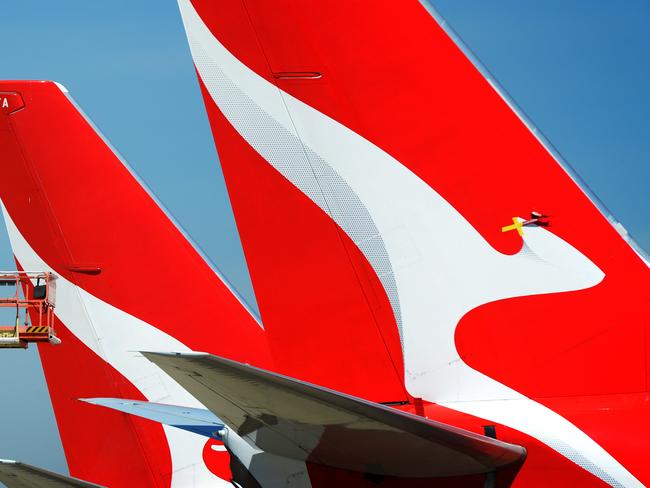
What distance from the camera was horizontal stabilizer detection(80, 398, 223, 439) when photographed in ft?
27.2

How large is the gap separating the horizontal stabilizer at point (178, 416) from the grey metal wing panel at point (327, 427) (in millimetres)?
1607

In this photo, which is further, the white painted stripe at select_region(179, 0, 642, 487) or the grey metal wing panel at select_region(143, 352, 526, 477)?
the white painted stripe at select_region(179, 0, 642, 487)

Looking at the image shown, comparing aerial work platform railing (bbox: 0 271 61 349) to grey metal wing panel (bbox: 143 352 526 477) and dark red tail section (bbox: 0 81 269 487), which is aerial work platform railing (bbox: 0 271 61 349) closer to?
dark red tail section (bbox: 0 81 269 487)

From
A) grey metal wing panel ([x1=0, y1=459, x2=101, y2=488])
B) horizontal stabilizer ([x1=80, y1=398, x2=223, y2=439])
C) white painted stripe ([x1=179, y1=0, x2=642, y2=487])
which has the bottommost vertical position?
grey metal wing panel ([x1=0, y1=459, x2=101, y2=488])

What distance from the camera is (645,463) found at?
691 centimetres

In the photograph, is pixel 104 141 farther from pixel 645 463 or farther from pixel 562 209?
pixel 645 463

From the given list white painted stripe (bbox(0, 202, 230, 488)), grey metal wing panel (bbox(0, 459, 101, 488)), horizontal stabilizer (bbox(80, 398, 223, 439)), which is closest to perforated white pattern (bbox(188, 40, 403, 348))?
horizontal stabilizer (bbox(80, 398, 223, 439))

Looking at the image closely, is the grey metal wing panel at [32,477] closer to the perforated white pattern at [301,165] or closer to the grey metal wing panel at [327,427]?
the perforated white pattern at [301,165]

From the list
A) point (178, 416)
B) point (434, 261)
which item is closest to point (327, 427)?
point (434, 261)

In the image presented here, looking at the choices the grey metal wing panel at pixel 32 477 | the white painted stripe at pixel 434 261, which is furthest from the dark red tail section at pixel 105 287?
the white painted stripe at pixel 434 261

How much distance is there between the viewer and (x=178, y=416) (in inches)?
337

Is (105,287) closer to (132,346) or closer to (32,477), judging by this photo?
(132,346)

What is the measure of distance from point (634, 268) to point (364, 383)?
227 cm

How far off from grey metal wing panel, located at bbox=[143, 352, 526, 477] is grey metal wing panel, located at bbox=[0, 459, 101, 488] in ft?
13.4
